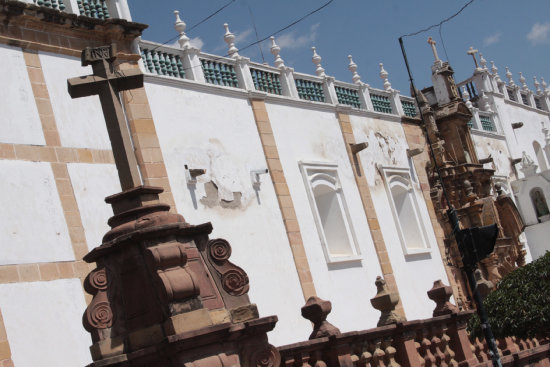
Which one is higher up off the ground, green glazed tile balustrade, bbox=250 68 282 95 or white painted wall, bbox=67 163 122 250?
green glazed tile balustrade, bbox=250 68 282 95

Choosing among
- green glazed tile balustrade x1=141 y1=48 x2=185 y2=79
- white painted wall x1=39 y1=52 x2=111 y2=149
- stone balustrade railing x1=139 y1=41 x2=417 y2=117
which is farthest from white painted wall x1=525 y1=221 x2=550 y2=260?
white painted wall x1=39 y1=52 x2=111 y2=149

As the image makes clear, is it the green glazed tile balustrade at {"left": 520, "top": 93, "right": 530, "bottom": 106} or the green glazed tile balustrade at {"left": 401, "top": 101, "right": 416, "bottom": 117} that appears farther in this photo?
the green glazed tile balustrade at {"left": 520, "top": 93, "right": 530, "bottom": 106}

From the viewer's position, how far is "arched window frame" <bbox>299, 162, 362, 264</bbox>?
1617 centimetres

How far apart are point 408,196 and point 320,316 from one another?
41.5 ft

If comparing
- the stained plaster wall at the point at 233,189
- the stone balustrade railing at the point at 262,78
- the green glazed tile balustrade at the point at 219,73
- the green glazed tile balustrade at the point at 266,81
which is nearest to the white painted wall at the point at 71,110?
the stained plaster wall at the point at 233,189

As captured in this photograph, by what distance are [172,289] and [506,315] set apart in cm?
634

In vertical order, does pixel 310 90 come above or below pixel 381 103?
above

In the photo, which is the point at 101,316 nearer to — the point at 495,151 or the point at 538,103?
the point at 495,151

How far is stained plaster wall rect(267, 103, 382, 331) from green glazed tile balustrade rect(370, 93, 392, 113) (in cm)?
271

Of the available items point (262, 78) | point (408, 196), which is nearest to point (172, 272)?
point (262, 78)

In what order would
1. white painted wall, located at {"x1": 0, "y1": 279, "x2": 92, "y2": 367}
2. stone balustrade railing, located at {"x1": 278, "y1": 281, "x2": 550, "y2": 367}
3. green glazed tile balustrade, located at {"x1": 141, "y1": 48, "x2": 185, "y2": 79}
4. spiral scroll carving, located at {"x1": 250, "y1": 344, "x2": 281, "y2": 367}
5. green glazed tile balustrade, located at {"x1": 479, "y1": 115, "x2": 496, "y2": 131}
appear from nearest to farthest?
spiral scroll carving, located at {"x1": 250, "y1": 344, "x2": 281, "y2": 367}
stone balustrade railing, located at {"x1": 278, "y1": 281, "x2": 550, "y2": 367}
white painted wall, located at {"x1": 0, "y1": 279, "x2": 92, "y2": 367}
green glazed tile balustrade, located at {"x1": 141, "y1": 48, "x2": 185, "y2": 79}
green glazed tile balustrade, located at {"x1": 479, "y1": 115, "x2": 496, "y2": 131}

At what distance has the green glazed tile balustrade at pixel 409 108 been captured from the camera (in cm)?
2217

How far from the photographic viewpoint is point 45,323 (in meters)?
10.5

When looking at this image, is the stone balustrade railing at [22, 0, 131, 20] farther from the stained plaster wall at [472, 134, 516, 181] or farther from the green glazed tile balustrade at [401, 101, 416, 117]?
the stained plaster wall at [472, 134, 516, 181]
